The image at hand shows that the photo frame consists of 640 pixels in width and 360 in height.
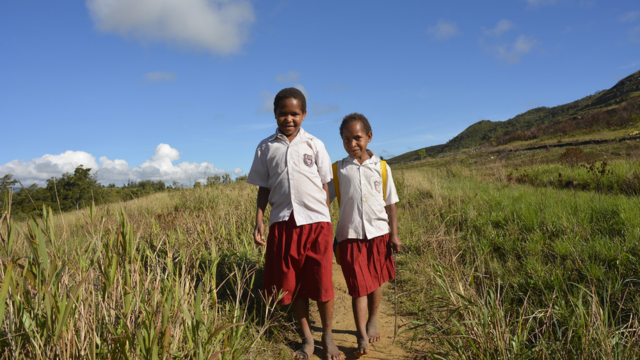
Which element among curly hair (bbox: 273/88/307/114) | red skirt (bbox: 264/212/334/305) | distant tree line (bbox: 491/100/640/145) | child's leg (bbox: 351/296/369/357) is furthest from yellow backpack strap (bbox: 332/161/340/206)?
distant tree line (bbox: 491/100/640/145)

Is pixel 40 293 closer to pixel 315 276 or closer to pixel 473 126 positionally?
pixel 315 276

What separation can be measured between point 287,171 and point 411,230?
10.7 feet

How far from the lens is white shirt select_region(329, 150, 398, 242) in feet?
8.29

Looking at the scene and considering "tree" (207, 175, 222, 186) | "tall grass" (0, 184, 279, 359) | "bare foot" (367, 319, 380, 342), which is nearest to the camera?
"tall grass" (0, 184, 279, 359)

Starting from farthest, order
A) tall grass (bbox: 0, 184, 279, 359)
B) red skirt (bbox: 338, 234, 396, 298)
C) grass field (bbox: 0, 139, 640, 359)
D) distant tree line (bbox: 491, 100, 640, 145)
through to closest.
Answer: distant tree line (bbox: 491, 100, 640, 145)
red skirt (bbox: 338, 234, 396, 298)
grass field (bbox: 0, 139, 640, 359)
tall grass (bbox: 0, 184, 279, 359)

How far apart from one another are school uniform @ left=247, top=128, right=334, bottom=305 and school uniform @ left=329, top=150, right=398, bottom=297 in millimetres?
177

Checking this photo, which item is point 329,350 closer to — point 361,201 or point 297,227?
point 297,227

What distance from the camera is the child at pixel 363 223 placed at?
8.14 feet

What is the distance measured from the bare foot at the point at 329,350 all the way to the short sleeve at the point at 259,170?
46.8 inches

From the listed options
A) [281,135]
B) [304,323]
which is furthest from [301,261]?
[281,135]

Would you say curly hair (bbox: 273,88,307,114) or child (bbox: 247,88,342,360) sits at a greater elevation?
curly hair (bbox: 273,88,307,114)

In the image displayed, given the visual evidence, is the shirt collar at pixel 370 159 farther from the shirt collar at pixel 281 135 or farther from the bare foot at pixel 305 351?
the bare foot at pixel 305 351

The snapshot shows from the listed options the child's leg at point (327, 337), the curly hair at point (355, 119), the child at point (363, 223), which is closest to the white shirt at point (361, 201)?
the child at point (363, 223)

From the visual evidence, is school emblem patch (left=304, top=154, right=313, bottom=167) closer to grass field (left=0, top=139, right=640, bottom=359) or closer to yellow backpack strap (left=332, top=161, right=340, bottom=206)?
yellow backpack strap (left=332, top=161, right=340, bottom=206)
